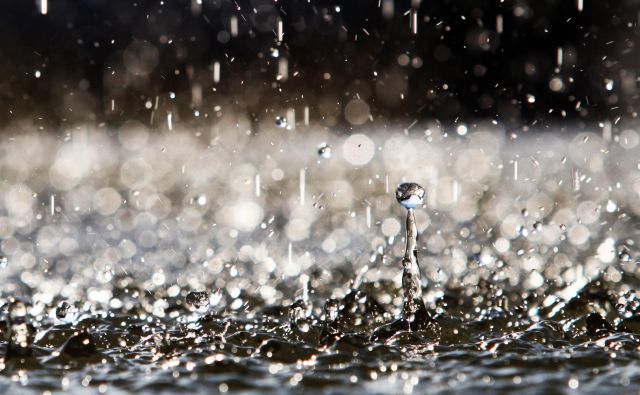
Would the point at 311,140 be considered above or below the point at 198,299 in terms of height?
above

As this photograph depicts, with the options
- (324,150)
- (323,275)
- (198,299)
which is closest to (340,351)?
(198,299)

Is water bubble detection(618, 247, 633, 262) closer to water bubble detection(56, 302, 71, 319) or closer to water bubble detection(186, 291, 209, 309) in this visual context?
water bubble detection(186, 291, 209, 309)

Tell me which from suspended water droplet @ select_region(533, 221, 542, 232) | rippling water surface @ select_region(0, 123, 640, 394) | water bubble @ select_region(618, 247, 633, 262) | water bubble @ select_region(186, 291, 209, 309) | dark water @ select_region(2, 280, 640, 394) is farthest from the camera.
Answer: suspended water droplet @ select_region(533, 221, 542, 232)

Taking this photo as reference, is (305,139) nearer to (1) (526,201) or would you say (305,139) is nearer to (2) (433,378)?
(1) (526,201)

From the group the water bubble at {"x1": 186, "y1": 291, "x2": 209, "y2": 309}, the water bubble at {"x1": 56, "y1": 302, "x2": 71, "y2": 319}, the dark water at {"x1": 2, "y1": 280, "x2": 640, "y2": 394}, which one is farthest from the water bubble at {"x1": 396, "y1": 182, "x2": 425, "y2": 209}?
the water bubble at {"x1": 56, "y1": 302, "x2": 71, "y2": 319}

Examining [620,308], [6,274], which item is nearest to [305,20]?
[6,274]

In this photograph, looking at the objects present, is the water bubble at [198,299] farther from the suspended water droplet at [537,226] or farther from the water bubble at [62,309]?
the suspended water droplet at [537,226]

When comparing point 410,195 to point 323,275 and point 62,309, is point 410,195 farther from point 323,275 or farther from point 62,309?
point 62,309
